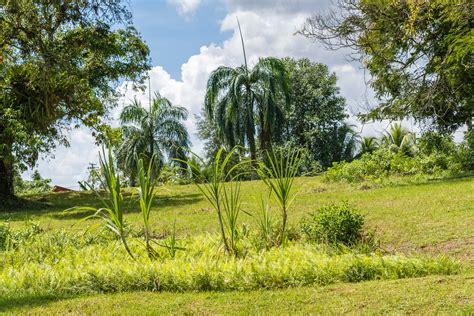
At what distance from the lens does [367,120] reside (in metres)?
18.3

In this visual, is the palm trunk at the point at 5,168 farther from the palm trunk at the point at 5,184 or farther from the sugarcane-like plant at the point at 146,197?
the sugarcane-like plant at the point at 146,197

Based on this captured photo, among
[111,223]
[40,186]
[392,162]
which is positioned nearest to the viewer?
[111,223]

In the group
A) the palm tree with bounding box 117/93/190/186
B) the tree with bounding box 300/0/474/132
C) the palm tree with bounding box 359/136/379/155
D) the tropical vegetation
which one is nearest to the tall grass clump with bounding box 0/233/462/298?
the tropical vegetation

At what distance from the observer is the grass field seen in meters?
4.71

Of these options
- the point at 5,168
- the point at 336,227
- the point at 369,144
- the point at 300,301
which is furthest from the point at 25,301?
the point at 369,144

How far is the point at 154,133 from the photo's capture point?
2588 cm

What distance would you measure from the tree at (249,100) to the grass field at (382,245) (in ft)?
40.8

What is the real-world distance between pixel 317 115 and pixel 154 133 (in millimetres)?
10840

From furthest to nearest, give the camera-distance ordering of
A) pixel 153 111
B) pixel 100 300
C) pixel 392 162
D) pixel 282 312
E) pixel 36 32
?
pixel 153 111 < pixel 392 162 < pixel 36 32 < pixel 100 300 < pixel 282 312

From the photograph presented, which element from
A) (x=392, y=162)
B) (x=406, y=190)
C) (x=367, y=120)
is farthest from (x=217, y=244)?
(x=367, y=120)

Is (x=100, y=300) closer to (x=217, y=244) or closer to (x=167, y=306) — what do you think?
(x=167, y=306)

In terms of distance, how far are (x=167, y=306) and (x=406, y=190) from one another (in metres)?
8.93

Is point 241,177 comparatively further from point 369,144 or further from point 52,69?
point 369,144

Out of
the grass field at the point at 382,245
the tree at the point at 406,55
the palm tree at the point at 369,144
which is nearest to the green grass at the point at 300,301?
the grass field at the point at 382,245
